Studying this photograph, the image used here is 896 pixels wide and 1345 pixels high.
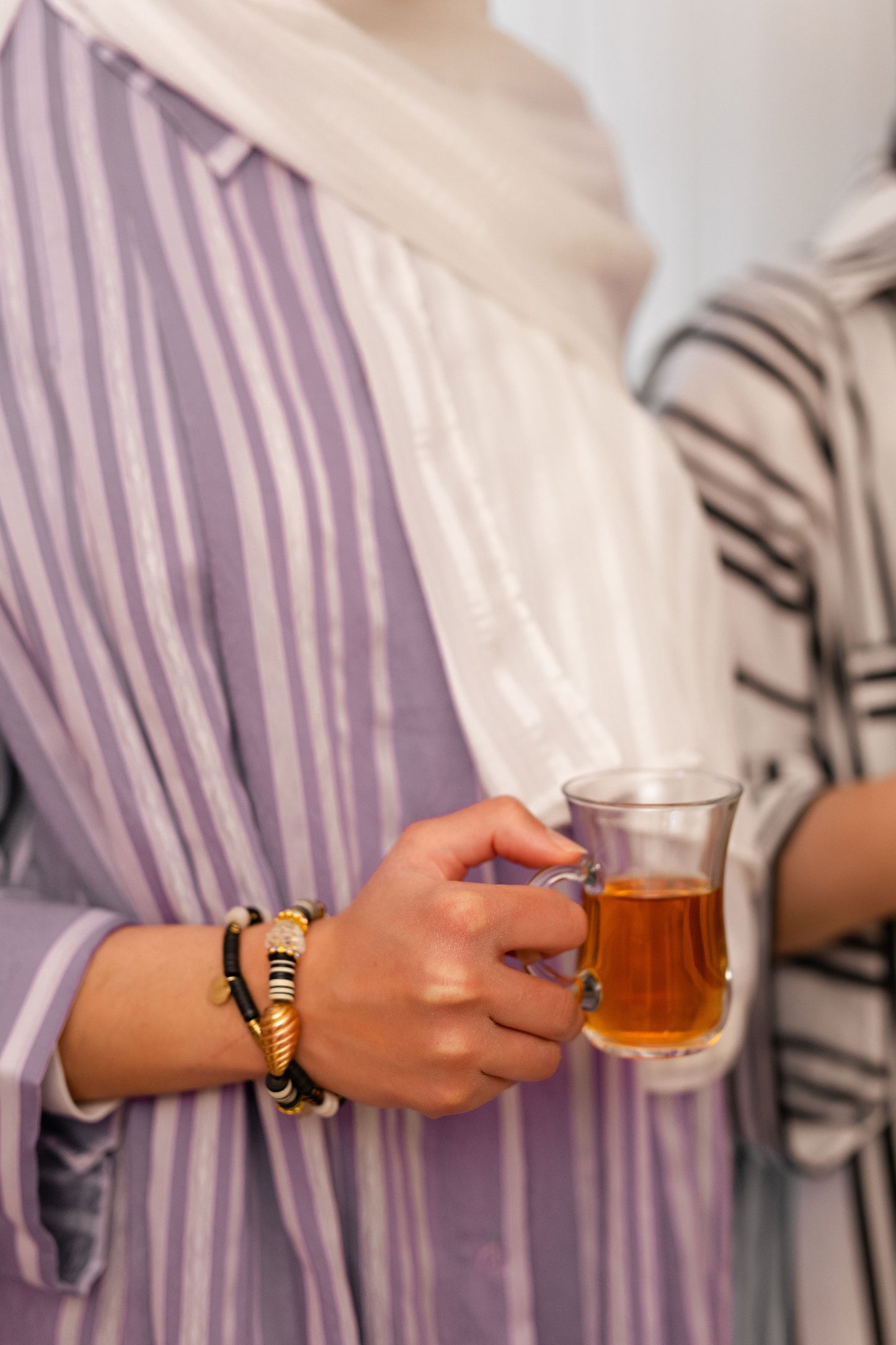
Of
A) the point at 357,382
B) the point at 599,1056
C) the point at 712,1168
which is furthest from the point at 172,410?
the point at 712,1168

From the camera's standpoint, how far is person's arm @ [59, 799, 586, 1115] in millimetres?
545

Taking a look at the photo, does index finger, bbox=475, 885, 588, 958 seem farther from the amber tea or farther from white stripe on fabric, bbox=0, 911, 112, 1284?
white stripe on fabric, bbox=0, 911, 112, 1284

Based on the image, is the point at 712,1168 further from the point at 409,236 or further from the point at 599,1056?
the point at 409,236

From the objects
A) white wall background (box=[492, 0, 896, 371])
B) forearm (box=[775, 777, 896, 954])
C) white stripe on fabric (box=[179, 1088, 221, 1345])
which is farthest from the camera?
white wall background (box=[492, 0, 896, 371])

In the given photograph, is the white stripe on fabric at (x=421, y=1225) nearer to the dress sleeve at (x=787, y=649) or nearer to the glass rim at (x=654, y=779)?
the glass rim at (x=654, y=779)

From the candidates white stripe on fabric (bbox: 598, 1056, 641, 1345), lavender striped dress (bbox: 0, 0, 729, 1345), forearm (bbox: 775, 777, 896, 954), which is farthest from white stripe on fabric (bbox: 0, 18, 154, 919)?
forearm (bbox: 775, 777, 896, 954)

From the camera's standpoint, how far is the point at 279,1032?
1.87 feet

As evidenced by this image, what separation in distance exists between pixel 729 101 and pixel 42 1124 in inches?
63.9

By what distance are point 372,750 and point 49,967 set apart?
0.21m

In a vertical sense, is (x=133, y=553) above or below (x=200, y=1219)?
above

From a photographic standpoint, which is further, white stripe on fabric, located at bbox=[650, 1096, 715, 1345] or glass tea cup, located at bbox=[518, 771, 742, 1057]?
white stripe on fabric, located at bbox=[650, 1096, 715, 1345]

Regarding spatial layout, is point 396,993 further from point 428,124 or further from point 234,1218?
point 428,124

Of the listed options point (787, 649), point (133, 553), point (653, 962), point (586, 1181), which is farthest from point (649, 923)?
point (787, 649)

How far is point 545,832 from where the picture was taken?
1.92 ft
